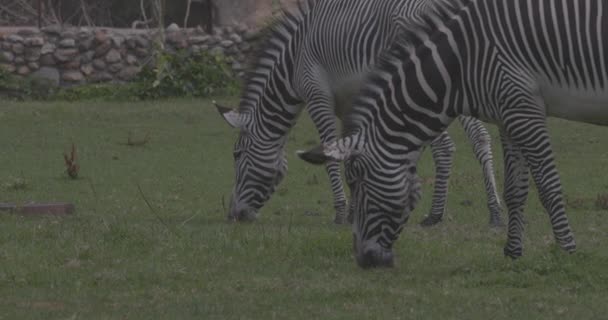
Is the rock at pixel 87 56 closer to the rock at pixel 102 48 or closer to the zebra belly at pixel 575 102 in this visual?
the rock at pixel 102 48

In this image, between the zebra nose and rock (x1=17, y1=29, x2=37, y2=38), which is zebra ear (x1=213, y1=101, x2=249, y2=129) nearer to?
the zebra nose

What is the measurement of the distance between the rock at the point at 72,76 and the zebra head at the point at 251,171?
12040mm

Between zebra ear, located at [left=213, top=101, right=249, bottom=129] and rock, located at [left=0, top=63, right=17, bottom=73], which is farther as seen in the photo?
rock, located at [left=0, top=63, right=17, bottom=73]

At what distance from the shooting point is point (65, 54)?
23.4 meters

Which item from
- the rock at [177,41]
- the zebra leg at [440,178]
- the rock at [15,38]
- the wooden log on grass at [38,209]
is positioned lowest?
the rock at [15,38]

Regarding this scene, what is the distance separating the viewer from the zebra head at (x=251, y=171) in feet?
38.9

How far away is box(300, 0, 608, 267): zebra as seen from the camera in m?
8.16

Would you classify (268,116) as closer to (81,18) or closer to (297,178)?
(297,178)

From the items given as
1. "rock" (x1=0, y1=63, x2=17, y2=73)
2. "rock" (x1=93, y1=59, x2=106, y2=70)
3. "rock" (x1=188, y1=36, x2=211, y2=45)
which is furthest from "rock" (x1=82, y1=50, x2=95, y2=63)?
"rock" (x1=188, y1=36, x2=211, y2=45)

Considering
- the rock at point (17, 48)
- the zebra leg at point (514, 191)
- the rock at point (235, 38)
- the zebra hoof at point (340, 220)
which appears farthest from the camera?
the rock at point (235, 38)

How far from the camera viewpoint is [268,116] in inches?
463

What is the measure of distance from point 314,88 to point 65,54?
12757 millimetres

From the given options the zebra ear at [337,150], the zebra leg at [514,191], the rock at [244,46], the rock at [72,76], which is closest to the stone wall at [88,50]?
the rock at [72,76]

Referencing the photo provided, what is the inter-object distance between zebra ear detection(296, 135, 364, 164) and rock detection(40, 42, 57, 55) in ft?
51.7
